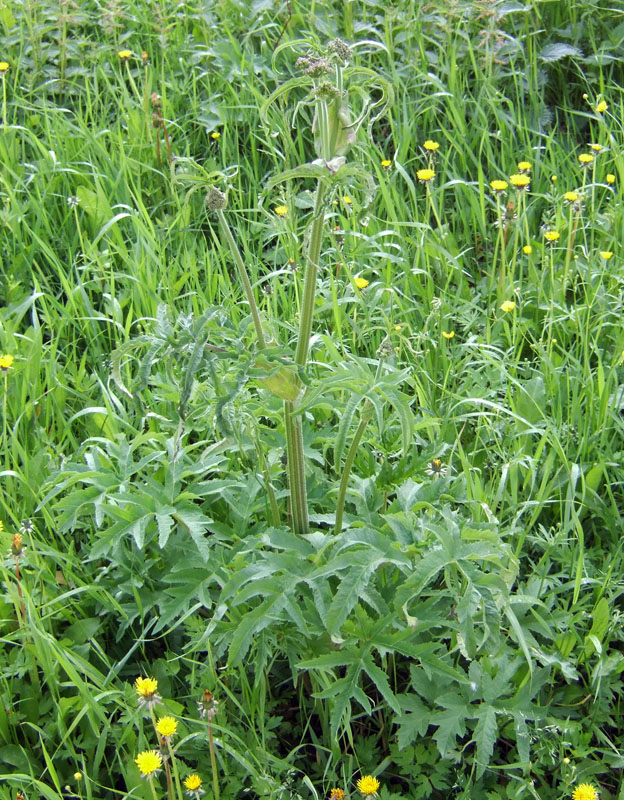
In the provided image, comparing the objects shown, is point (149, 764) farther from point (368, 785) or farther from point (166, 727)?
point (368, 785)

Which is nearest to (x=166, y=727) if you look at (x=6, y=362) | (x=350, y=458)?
(x=350, y=458)

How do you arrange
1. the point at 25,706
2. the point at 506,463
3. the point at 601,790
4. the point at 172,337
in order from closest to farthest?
the point at 172,337 < the point at 601,790 < the point at 25,706 < the point at 506,463

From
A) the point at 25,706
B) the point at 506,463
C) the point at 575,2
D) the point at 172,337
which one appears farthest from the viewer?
the point at 575,2

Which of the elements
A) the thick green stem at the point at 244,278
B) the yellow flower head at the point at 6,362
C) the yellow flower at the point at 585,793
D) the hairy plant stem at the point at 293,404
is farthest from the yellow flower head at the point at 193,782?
the yellow flower head at the point at 6,362

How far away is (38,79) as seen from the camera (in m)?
3.87

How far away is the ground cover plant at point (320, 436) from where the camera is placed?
1.61 metres

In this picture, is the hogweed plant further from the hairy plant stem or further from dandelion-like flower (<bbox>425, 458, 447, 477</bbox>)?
dandelion-like flower (<bbox>425, 458, 447, 477</bbox>)

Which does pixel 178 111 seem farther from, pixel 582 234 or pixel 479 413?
pixel 479 413

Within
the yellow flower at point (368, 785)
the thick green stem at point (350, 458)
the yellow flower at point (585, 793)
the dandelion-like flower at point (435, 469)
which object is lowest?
the yellow flower at point (585, 793)

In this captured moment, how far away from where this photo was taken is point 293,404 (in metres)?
1.71

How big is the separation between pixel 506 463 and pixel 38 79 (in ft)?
9.40

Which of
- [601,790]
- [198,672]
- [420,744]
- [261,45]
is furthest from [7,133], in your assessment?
[601,790]

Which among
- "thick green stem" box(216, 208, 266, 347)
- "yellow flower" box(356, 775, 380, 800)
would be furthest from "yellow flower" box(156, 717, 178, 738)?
"thick green stem" box(216, 208, 266, 347)

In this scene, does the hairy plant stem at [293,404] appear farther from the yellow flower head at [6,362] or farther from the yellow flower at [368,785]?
the yellow flower head at [6,362]
